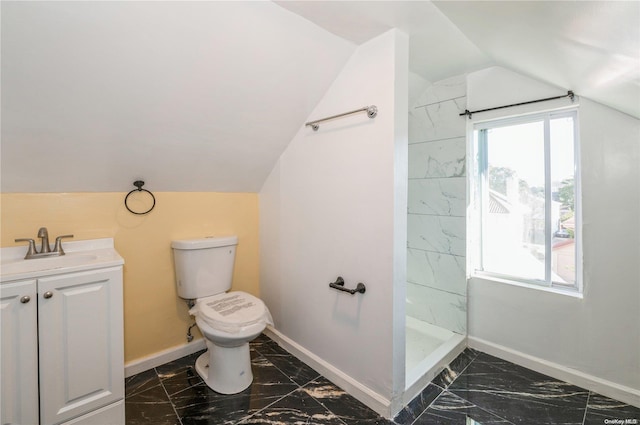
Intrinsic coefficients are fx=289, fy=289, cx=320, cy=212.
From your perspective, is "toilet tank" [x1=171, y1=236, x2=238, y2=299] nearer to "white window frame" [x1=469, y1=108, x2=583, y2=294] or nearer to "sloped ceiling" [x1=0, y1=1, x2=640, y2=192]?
"sloped ceiling" [x1=0, y1=1, x2=640, y2=192]

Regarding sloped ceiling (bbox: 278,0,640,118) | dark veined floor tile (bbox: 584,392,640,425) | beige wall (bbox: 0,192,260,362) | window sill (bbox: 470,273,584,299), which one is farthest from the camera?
window sill (bbox: 470,273,584,299)

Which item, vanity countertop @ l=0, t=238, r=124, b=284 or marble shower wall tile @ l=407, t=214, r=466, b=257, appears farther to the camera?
marble shower wall tile @ l=407, t=214, r=466, b=257

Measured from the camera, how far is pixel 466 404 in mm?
1674

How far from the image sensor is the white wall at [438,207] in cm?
229

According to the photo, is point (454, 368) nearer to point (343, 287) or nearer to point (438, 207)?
point (343, 287)

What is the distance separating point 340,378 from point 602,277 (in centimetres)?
171

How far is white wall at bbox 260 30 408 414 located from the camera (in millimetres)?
1541

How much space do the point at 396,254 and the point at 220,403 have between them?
1336 mm

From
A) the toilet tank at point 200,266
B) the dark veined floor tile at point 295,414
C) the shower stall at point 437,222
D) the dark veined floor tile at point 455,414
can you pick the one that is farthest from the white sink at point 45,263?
the shower stall at point 437,222

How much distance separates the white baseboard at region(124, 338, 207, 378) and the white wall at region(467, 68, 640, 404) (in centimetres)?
242

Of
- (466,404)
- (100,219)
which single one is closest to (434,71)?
(466,404)

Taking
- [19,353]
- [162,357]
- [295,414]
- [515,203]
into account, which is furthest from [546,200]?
[19,353]

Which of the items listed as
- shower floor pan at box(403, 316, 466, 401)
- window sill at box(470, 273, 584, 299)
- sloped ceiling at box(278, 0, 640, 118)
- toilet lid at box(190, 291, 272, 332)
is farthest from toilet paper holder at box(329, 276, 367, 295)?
sloped ceiling at box(278, 0, 640, 118)

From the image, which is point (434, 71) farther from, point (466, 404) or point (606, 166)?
point (466, 404)
